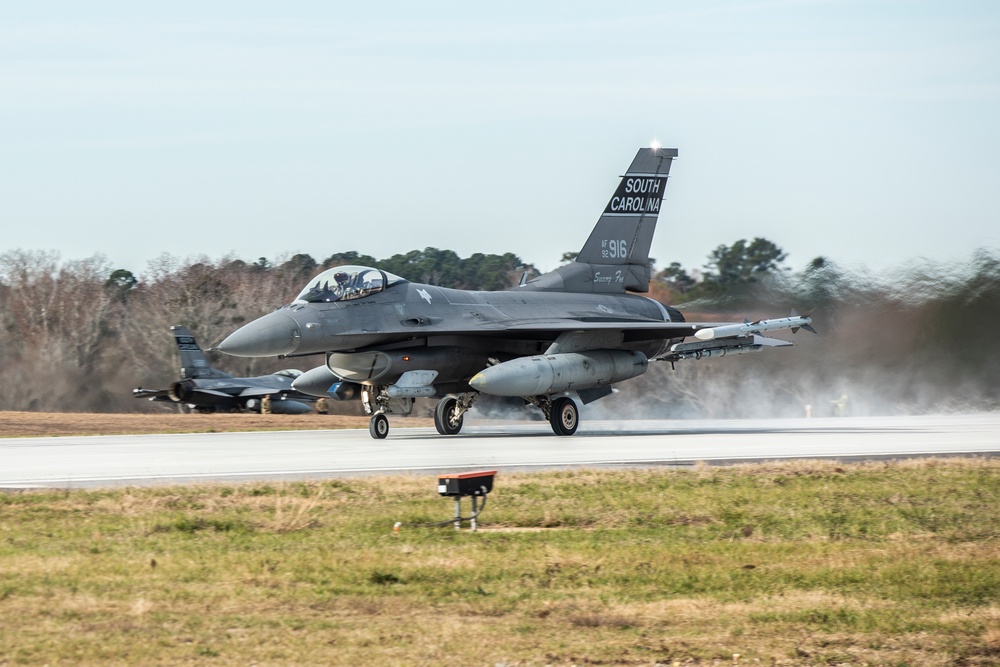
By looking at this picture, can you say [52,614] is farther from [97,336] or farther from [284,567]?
[97,336]

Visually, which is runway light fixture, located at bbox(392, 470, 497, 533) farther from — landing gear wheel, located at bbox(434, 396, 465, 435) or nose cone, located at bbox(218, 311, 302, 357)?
landing gear wheel, located at bbox(434, 396, 465, 435)

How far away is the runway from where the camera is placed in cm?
1517

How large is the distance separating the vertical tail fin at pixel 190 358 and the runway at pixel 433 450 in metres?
14.7

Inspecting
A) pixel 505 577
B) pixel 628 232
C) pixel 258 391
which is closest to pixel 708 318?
pixel 628 232

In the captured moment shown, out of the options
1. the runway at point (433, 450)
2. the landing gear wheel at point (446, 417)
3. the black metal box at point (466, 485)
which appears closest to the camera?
the black metal box at point (466, 485)

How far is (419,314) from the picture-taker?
2366cm

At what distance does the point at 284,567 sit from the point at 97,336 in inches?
1618

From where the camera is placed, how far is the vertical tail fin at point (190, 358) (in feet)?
129

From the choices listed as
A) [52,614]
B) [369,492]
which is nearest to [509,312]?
[369,492]

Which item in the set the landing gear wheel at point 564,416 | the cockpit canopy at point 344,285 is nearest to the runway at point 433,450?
the landing gear wheel at point 564,416

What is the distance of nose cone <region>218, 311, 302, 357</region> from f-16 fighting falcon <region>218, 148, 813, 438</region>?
0.7 inches

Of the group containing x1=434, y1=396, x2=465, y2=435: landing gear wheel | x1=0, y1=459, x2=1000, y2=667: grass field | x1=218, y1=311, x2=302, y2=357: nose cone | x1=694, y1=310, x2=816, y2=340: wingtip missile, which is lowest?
x1=0, y1=459, x2=1000, y2=667: grass field

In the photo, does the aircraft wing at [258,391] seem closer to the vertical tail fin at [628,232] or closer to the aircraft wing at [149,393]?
the aircraft wing at [149,393]

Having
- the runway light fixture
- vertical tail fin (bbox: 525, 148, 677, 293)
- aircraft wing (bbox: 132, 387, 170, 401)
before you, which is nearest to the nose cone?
vertical tail fin (bbox: 525, 148, 677, 293)
